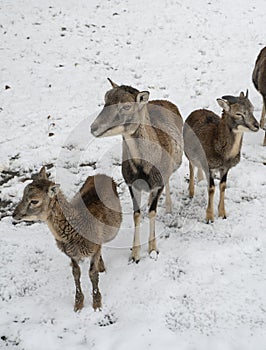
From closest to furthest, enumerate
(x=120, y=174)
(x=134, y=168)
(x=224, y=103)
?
1. (x=134, y=168)
2. (x=224, y=103)
3. (x=120, y=174)

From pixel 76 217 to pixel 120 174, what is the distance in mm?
2691

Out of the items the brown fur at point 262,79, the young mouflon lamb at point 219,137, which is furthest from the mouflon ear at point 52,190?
the brown fur at point 262,79

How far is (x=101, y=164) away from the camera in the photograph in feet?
25.2

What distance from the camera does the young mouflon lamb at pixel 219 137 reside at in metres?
5.75

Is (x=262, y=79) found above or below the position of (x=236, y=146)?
above

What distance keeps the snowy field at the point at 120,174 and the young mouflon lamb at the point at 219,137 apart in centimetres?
65

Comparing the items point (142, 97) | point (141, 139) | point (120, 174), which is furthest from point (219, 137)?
point (120, 174)

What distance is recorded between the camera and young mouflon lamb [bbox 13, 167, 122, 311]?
4.60 metres

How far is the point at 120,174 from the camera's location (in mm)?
7453

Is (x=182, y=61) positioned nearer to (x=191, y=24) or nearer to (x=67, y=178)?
(x=191, y=24)

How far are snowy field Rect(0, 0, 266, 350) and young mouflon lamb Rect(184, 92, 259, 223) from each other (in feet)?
2.13

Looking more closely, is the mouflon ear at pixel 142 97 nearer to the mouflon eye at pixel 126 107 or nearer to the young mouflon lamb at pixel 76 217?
the mouflon eye at pixel 126 107

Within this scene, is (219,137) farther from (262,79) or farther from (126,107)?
(262,79)

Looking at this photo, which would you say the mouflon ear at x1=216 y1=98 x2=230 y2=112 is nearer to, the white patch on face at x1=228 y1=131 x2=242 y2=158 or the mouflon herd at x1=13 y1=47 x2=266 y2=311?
the mouflon herd at x1=13 y1=47 x2=266 y2=311
